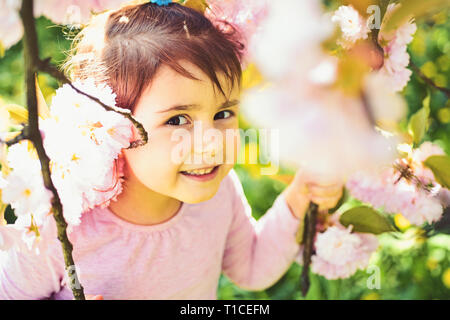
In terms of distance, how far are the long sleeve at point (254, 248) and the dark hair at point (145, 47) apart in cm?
41

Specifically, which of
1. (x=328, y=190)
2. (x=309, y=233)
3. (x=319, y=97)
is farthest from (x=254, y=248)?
(x=319, y=97)

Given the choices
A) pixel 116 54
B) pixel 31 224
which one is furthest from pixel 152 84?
pixel 31 224

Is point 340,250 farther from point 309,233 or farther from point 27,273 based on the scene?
point 27,273

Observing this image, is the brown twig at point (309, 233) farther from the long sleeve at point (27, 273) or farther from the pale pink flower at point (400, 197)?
the long sleeve at point (27, 273)

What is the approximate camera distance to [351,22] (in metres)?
0.59

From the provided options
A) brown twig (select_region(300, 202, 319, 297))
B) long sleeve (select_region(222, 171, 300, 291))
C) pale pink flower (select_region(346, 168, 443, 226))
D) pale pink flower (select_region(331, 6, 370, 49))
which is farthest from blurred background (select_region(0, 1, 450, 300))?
pale pink flower (select_region(331, 6, 370, 49))

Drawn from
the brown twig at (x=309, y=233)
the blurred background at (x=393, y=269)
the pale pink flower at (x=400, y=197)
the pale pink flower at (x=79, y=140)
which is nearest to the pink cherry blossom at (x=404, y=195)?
the pale pink flower at (x=400, y=197)

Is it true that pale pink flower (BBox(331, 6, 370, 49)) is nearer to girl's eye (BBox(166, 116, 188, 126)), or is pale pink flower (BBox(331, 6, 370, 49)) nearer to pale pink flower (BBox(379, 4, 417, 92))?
pale pink flower (BBox(379, 4, 417, 92))

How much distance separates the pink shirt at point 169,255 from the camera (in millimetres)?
922

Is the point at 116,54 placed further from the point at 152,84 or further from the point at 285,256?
the point at 285,256

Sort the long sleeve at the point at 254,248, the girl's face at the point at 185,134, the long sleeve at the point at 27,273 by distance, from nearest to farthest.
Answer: the girl's face at the point at 185,134 < the long sleeve at the point at 27,273 < the long sleeve at the point at 254,248

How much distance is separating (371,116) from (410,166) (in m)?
0.52

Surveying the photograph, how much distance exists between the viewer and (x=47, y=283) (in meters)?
0.94

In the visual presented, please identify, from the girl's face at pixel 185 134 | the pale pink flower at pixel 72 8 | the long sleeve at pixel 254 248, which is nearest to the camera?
the pale pink flower at pixel 72 8
